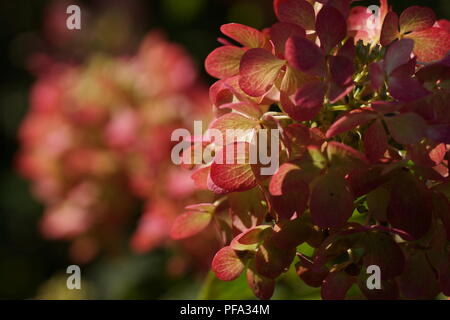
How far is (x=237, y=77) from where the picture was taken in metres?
0.73

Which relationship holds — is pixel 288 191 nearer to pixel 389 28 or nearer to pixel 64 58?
pixel 389 28

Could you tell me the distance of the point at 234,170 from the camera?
664 millimetres

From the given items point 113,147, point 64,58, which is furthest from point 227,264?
point 64,58

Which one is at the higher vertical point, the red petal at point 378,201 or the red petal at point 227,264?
the red petal at point 378,201

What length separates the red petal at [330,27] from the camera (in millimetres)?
676

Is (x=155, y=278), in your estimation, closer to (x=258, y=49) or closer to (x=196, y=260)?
(x=196, y=260)

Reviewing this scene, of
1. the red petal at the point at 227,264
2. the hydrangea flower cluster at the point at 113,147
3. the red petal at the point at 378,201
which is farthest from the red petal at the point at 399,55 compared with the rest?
the hydrangea flower cluster at the point at 113,147

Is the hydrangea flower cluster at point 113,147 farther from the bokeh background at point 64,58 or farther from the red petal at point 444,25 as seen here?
the red petal at point 444,25

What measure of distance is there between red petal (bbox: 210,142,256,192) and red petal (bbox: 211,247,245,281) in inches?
3.3

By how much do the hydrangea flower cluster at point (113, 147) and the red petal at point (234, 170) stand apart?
88 centimetres

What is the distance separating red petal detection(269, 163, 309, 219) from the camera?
2.06ft

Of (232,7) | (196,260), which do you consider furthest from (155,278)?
(232,7)

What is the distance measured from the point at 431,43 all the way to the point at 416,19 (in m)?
0.03

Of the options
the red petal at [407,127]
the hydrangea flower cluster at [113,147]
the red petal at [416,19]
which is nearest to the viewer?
the red petal at [407,127]
